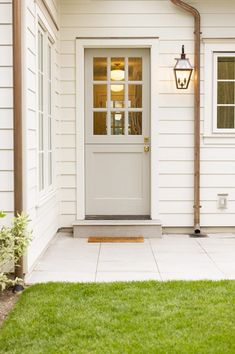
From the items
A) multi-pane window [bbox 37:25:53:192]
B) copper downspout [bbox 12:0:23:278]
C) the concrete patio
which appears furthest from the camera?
multi-pane window [bbox 37:25:53:192]

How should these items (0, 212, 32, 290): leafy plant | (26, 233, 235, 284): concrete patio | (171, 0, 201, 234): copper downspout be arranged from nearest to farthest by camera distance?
1. (0, 212, 32, 290): leafy plant
2. (26, 233, 235, 284): concrete patio
3. (171, 0, 201, 234): copper downspout

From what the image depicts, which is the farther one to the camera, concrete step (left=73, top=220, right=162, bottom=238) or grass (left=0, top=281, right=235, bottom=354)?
concrete step (left=73, top=220, right=162, bottom=238)

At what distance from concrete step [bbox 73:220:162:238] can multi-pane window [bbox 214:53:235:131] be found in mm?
1480

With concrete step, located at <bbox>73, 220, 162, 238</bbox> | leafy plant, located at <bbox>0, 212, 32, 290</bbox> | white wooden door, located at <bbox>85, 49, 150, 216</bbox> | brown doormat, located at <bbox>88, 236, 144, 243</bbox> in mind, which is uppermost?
white wooden door, located at <bbox>85, 49, 150, 216</bbox>

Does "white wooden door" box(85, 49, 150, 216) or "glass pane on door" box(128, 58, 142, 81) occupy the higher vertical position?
"glass pane on door" box(128, 58, 142, 81)

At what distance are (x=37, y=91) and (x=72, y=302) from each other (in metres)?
2.09

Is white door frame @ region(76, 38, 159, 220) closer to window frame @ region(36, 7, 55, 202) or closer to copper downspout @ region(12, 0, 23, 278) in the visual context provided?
window frame @ region(36, 7, 55, 202)

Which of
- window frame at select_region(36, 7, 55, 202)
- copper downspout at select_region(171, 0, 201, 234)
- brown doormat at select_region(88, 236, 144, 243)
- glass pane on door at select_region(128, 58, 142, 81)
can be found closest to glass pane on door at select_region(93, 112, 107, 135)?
glass pane on door at select_region(128, 58, 142, 81)

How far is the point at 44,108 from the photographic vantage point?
6.00 metres

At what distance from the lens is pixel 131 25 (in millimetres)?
7121

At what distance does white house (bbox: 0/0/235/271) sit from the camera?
7.12m

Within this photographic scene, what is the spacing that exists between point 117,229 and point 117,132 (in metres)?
1.21

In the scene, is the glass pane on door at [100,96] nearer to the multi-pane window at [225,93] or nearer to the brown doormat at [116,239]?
the multi-pane window at [225,93]

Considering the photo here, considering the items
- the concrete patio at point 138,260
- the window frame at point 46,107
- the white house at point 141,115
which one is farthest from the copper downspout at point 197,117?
the window frame at point 46,107
